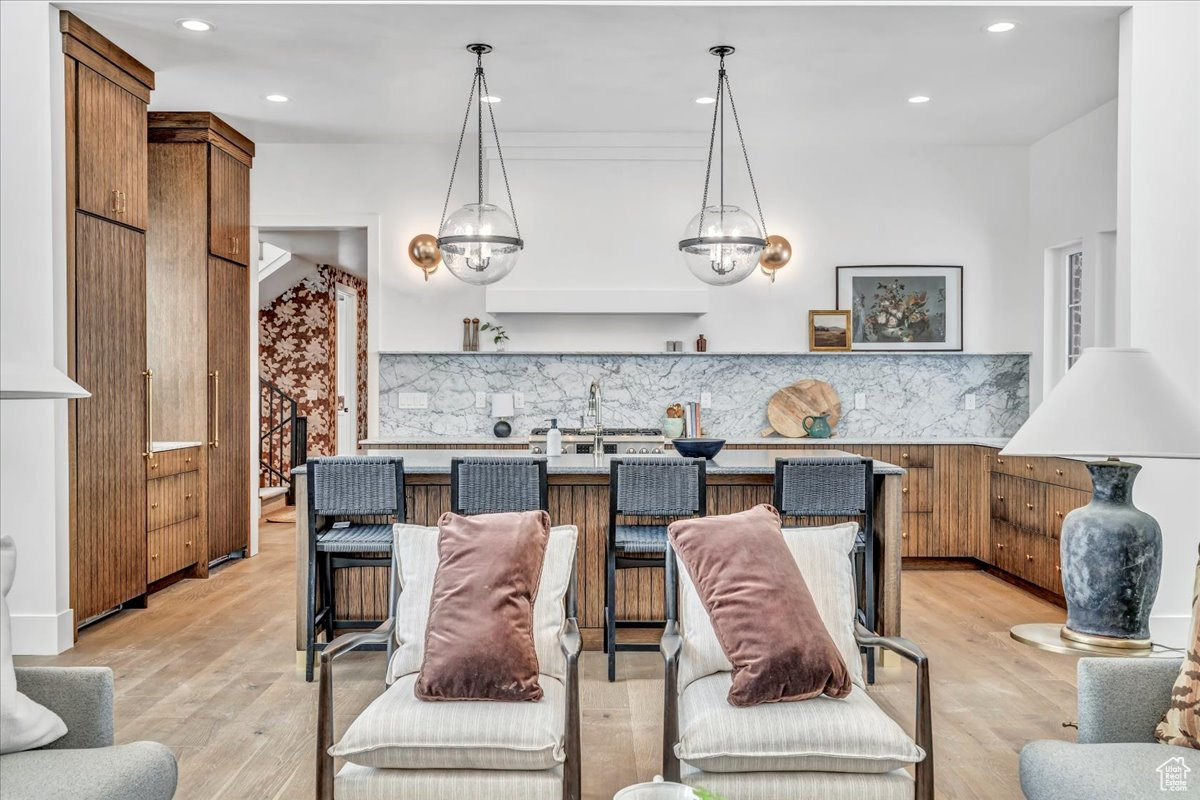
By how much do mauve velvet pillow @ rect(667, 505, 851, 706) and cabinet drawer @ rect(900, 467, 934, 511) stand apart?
12.5 feet

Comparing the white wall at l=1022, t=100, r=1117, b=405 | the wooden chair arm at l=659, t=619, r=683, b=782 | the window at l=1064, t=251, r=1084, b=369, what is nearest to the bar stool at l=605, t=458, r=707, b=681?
the wooden chair arm at l=659, t=619, r=683, b=782

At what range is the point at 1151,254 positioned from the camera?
4324 mm

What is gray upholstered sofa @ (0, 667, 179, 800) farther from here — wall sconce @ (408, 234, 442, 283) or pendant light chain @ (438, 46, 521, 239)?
wall sconce @ (408, 234, 442, 283)

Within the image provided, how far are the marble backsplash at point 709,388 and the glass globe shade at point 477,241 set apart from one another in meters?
2.43

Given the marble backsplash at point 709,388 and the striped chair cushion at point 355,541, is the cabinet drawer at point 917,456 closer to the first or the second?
the marble backsplash at point 709,388

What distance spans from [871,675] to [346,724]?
2.06 meters

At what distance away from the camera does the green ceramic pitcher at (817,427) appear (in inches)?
256

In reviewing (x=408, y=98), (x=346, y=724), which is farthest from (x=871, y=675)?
(x=408, y=98)

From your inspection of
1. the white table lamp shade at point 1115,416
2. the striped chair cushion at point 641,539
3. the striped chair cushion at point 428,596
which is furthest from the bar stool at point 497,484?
the white table lamp shade at point 1115,416

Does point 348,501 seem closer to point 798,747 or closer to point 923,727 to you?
point 798,747

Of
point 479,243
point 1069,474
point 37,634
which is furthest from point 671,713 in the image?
point 1069,474

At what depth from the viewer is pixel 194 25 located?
441 centimetres

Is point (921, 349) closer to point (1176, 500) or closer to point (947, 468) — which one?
point (947, 468)

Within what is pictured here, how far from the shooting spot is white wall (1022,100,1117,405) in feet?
18.8
